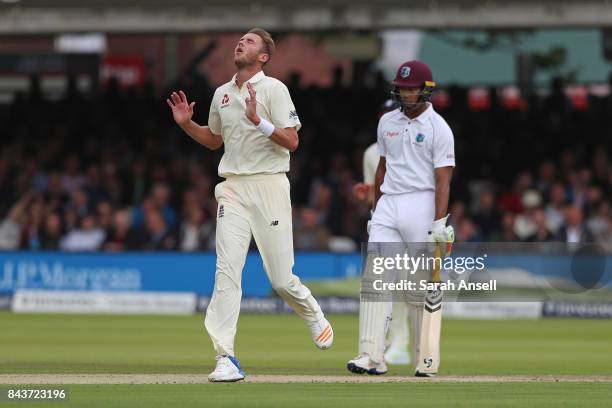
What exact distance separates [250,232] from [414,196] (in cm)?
127

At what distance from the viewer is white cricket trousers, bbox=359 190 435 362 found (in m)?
11.0

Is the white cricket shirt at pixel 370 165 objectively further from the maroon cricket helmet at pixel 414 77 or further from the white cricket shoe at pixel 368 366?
the white cricket shoe at pixel 368 366

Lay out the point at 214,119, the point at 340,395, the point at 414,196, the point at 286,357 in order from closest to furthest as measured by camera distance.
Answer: the point at 340,395 < the point at 214,119 < the point at 414,196 < the point at 286,357

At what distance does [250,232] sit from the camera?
1057cm

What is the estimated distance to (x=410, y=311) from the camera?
11.3 m

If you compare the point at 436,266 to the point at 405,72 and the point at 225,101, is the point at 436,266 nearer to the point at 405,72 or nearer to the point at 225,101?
the point at 405,72

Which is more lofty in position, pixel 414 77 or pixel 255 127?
pixel 414 77

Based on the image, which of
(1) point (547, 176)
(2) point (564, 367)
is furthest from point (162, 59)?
(2) point (564, 367)

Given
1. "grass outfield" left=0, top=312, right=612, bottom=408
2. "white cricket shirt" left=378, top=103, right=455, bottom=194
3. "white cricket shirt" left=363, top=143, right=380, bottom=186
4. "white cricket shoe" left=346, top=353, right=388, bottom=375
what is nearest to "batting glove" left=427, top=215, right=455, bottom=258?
"white cricket shirt" left=378, top=103, right=455, bottom=194

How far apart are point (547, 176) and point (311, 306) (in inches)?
601

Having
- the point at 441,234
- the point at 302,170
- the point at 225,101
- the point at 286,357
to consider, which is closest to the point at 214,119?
the point at 225,101

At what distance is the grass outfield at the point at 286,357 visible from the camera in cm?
912

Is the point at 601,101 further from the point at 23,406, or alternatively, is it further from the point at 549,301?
the point at 23,406

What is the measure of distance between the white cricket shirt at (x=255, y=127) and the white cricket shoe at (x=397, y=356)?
2.86 m
